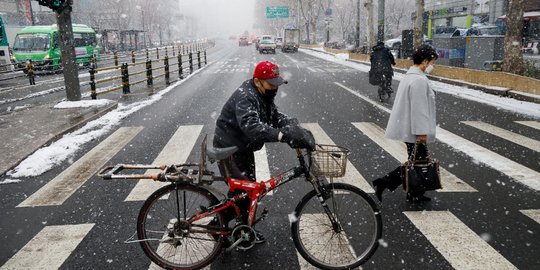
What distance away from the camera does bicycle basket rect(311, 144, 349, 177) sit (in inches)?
125

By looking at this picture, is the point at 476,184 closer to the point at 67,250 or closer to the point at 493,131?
the point at 493,131

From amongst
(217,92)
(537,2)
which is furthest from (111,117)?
(537,2)

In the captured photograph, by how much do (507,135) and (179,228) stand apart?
725 centimetres

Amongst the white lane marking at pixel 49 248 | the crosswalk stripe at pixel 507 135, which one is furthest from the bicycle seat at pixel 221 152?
the crosswalk stripe at pixel 507 135

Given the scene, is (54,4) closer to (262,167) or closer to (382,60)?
(262,167)

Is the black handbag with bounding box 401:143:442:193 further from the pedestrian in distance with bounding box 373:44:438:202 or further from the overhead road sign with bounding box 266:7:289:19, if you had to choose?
the overhead road sign with bounding box 266:7:289:19

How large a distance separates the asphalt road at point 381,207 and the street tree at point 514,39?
5.68 m

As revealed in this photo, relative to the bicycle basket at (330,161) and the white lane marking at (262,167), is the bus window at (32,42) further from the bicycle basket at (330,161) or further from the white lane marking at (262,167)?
the bicycle basket at (330,161)

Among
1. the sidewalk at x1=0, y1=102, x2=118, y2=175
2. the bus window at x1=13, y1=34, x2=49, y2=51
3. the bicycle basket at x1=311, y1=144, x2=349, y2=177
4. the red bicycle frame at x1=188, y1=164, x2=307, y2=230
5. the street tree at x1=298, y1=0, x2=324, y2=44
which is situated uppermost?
the street tree at x1=298, y1=0, x2=324, y2=44

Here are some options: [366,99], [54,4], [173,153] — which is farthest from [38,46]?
[173,153]

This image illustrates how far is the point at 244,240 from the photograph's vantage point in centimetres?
364

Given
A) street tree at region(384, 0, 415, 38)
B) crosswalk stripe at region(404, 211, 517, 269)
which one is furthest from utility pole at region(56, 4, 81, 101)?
street tree at region(384, 0, 415, 38)

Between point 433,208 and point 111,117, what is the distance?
28.2 ft

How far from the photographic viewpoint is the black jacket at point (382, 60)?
12.9m
